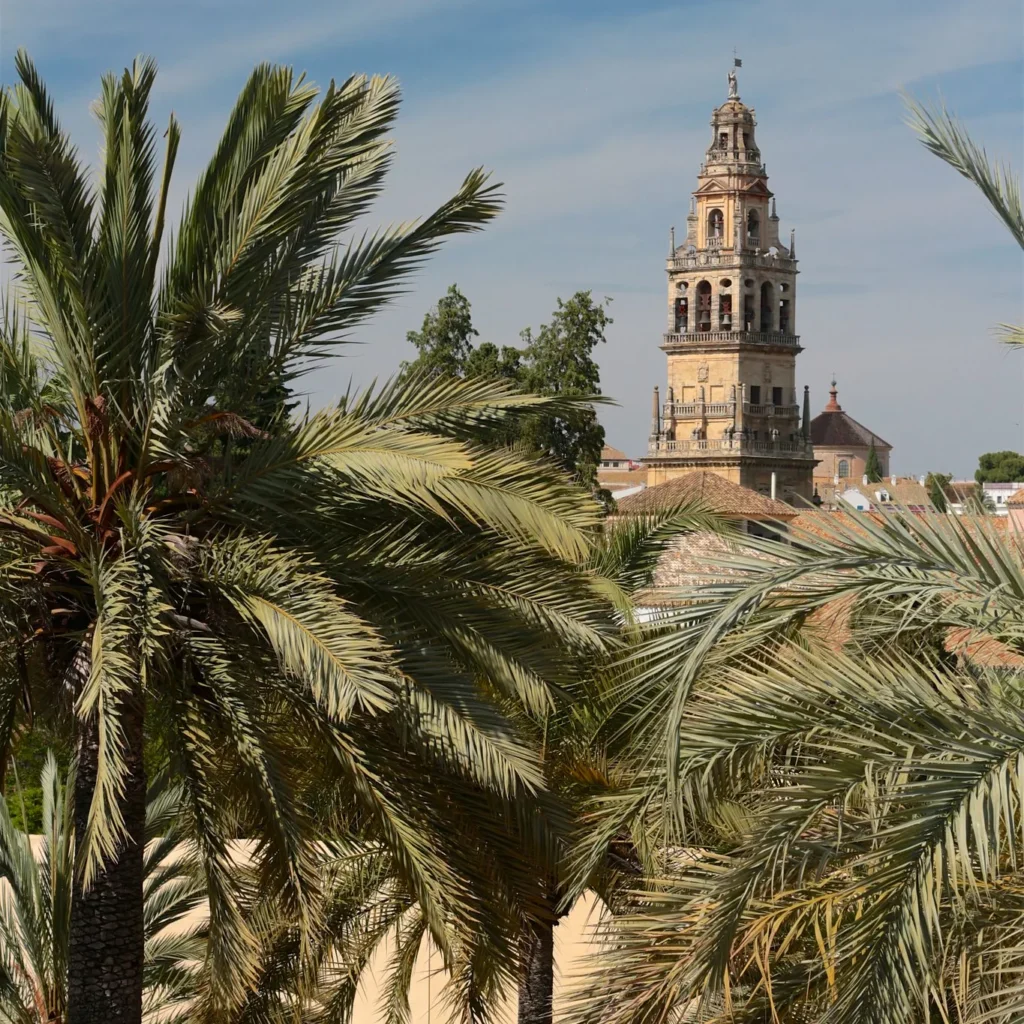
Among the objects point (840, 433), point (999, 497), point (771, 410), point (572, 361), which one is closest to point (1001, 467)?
point (840, 433)

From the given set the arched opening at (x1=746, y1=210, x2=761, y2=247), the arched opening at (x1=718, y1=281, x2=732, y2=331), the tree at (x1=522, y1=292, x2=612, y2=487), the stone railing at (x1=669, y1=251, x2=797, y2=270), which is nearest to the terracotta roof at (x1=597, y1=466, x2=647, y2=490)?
the arched opening at (x1=718, y1=281, x2=732, y2=331)

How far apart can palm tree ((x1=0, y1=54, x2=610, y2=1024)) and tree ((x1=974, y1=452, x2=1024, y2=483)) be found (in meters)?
141

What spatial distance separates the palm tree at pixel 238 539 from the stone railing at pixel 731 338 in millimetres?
78248

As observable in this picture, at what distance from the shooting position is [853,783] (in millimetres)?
Result: 5527

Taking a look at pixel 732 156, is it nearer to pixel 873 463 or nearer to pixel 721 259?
pixel 721 259

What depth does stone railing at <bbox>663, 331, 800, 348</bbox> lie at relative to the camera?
8519 centimetres

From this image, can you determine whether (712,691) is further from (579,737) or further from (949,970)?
(579,737)

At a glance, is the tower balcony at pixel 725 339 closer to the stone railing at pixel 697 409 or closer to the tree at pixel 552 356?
the stone railing at pixel 697 409

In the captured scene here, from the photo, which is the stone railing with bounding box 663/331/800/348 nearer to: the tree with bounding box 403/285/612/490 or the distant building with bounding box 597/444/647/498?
the distant building with bounding box 597/444/647/498

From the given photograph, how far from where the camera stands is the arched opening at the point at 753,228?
8650 cm

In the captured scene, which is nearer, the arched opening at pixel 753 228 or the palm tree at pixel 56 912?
the palm tree at pixel 56 912

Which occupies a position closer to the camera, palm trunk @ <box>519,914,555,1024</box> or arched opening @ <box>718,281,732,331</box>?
palm trunk @ <box>519,914,555,1024</box>

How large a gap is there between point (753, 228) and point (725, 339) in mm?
6646

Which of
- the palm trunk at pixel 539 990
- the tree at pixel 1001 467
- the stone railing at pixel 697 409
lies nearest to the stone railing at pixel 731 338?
the stone railing at pixel 697 409
